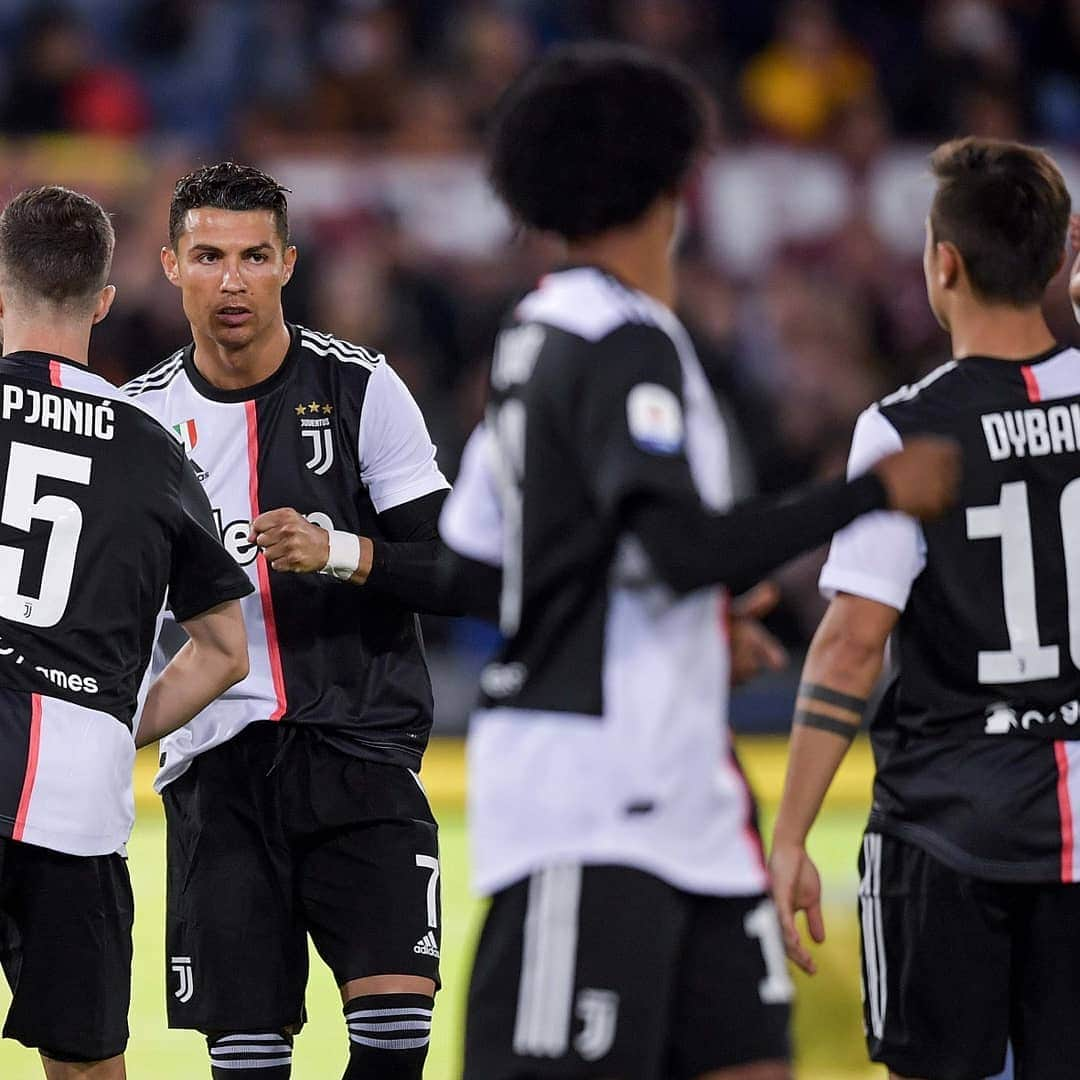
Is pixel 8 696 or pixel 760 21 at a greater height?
pixel 760 21

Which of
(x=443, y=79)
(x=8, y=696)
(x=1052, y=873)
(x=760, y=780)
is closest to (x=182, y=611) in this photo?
(x=8, y=696)

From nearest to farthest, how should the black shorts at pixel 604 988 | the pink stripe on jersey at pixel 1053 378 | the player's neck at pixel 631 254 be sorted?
the black shorts at pixel 604 988 < the player's neck at pixel 631 254 < the pink stripe on jersey at pixel 1053 378

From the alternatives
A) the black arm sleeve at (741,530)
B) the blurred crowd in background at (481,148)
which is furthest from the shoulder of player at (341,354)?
the blurred crowd in background at (481,148)

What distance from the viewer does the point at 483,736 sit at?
301 centimetres

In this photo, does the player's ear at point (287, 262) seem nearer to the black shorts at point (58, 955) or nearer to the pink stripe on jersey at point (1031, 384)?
the black shorts at point (58, 955)

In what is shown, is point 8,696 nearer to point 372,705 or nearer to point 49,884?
point 49,884

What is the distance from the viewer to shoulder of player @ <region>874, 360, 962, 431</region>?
11.9 feet

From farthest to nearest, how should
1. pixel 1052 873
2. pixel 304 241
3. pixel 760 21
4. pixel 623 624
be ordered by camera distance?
pixel 760 21 → pixel 304 241 → pixel 1052 873 → pixel 623 624

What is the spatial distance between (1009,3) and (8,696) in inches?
473

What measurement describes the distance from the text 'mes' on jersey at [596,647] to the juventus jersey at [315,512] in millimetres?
1628

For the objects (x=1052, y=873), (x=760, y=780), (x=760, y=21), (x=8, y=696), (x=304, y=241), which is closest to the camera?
(x=1052, y=873)

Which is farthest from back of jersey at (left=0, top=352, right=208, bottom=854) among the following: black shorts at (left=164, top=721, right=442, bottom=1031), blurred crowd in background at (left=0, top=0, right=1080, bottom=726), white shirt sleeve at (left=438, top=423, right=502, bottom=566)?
blurred crowd in background at (left=0, top=0, right=1080, bottom=726)

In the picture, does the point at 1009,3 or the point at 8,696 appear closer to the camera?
the point at 8,696

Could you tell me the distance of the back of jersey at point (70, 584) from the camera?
12.8 feet
